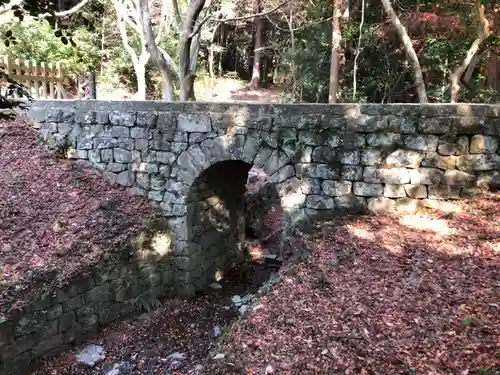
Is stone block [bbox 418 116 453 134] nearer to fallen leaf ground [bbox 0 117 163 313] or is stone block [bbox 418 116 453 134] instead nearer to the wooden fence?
fallen leaf ground [bbox 0 117 163 313]

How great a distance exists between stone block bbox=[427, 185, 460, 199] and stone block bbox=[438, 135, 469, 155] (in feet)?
1.39

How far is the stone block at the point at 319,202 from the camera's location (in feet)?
19.2

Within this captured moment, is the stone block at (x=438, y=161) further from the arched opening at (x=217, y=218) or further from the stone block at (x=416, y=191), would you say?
the arched opening at (x=217, y=218)

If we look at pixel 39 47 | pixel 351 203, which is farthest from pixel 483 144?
pixel 39 47

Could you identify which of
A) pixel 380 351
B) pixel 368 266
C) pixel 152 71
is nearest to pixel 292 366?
pixel 380 351

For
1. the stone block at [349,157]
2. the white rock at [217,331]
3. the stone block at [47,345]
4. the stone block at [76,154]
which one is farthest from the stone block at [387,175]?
the stone block at [76,154]

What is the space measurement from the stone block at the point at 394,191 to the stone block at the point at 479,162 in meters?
0.71

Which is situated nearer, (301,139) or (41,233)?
(301,139)

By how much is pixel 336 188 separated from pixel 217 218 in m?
2.87

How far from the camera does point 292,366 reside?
379 centimetres

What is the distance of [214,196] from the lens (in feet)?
25.6

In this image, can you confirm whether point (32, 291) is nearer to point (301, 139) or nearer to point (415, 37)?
point (301, 139)

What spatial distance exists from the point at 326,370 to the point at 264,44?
19.2 m

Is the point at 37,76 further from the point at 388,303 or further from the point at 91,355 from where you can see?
the point at 388,303
